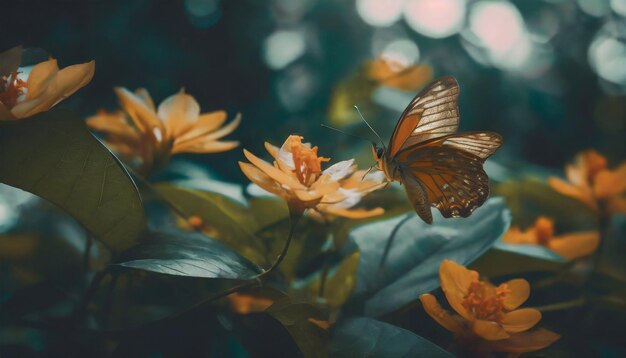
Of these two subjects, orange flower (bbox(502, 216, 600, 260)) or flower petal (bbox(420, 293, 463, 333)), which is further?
orange flower (bbox(502, 216, 600, 260))

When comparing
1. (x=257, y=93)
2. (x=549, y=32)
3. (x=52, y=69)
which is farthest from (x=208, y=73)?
(x=549, y=32)

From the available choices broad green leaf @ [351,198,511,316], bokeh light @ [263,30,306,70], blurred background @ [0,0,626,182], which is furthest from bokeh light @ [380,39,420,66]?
broad green leaf @ [351,198,511,316]

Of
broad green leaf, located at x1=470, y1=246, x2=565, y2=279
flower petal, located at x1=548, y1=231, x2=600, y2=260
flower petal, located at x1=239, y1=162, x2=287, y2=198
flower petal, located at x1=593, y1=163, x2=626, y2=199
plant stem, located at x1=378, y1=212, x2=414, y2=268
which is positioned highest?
flower petal, located at x1=239, y1=162, x2=287, y2=198

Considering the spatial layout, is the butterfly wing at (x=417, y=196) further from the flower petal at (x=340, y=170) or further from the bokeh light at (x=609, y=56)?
the bokeh light at (x=609, y=56)

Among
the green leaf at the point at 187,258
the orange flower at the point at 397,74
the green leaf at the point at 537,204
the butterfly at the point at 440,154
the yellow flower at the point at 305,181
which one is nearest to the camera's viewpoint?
the green leaf at the point at 187,258

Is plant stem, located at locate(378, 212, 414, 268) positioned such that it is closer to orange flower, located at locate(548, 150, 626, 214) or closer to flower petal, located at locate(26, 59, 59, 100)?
orange flower, located at locate(548, 150, 626, 214)

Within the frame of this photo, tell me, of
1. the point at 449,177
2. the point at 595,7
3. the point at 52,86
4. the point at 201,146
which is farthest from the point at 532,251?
the point at 595,7

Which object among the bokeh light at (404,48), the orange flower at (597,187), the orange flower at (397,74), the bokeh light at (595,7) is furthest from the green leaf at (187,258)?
the bokeh light at (595,7)
